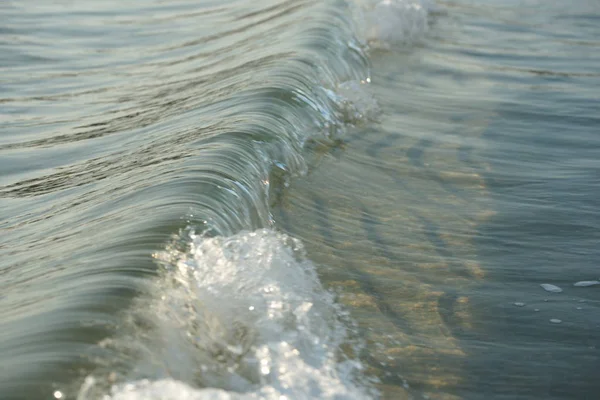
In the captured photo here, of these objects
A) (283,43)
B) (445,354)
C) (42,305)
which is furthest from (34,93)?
(445,354)

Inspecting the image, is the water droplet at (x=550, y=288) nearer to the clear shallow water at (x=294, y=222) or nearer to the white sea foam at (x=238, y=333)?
the clear shallow water at (x=294, y=222)

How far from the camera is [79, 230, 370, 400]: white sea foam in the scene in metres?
2.91

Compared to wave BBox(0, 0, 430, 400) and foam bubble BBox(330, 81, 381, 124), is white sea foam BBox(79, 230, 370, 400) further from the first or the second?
foam bubble BBox(330, 81, 381, 124)

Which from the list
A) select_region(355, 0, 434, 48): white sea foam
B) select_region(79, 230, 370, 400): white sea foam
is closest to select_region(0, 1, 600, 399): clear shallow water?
select_region(79, 230, 370, 400): white sea foam

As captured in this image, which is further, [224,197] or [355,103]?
[355,103]

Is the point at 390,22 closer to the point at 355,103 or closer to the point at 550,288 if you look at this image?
the point at 355,103

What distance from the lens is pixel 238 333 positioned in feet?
10.9

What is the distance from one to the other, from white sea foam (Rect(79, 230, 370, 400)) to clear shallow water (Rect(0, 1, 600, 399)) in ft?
0.03

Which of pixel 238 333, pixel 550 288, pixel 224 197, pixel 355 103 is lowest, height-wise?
pixel 238 333

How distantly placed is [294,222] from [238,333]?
58.3 inches

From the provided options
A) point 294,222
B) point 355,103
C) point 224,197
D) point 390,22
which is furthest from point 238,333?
point 390,22

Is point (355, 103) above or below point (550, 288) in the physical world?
above

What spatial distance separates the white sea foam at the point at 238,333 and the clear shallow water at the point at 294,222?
0.03 feet

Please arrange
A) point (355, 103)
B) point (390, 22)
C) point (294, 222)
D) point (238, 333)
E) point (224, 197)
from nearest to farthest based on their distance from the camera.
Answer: point (238, 333), point (224, 197), point (294, 222), point (355, 103), point (390, 22)
